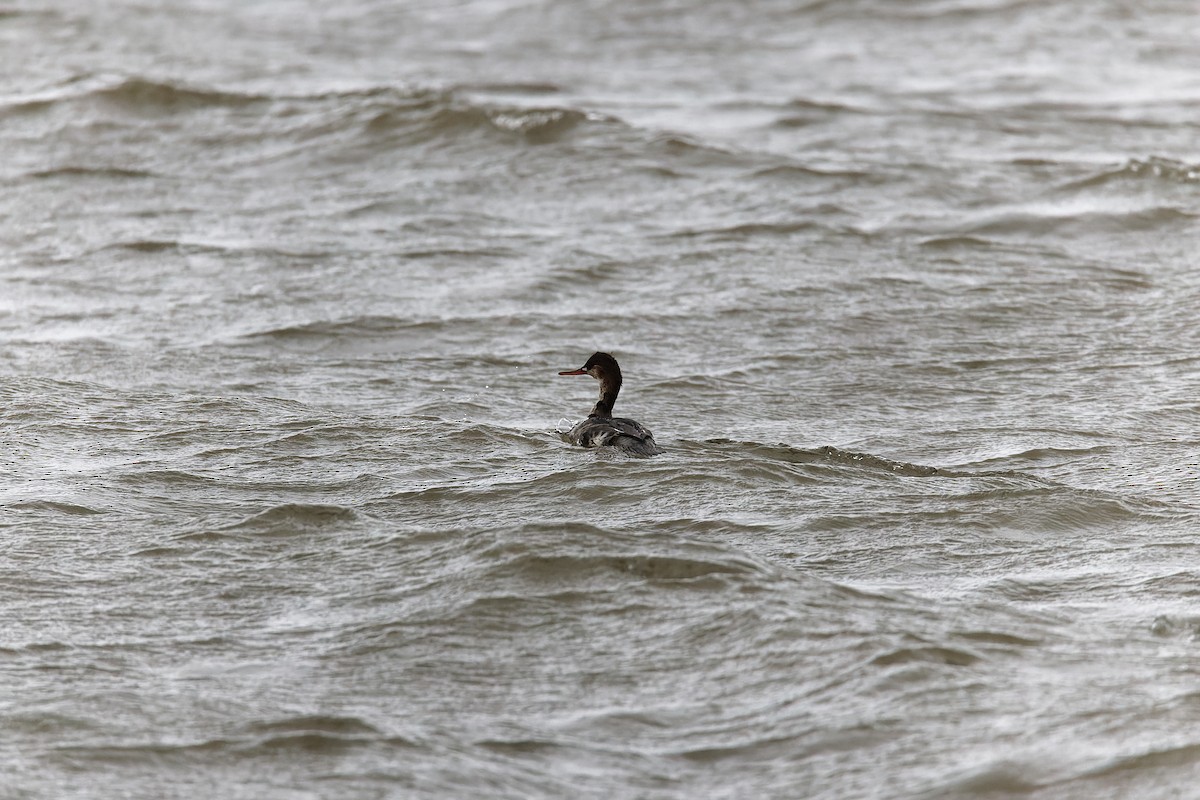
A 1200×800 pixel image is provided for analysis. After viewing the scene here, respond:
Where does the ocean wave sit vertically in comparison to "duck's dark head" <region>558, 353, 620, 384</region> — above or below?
above

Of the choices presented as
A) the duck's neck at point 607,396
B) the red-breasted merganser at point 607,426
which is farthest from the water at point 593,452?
the duck's neck at point 607,396

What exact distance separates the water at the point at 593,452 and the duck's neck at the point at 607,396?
346 millimetres

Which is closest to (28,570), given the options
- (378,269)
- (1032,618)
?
(1032,618)

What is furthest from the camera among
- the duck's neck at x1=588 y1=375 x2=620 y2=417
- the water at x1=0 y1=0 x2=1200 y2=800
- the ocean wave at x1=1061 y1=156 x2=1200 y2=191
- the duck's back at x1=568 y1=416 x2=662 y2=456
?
the ocean wave at x1=1061 y1=156 x2=1200 y2=191

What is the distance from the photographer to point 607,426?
802 cm

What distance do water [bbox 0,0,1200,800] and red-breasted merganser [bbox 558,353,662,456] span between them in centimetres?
17

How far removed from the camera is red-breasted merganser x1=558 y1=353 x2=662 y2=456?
26.1 feet

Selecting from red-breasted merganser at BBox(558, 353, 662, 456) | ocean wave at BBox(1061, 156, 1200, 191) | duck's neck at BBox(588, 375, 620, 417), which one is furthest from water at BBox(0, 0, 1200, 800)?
duck's neck at BBox(588, 375, 620, 417)

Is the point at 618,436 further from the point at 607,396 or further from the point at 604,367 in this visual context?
the point at 604,367

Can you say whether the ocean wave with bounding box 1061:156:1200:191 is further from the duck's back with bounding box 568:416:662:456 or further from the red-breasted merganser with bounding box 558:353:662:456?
the duck's back with bounding box 568:416:662:456

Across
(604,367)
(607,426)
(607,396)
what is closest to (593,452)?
(607,426)

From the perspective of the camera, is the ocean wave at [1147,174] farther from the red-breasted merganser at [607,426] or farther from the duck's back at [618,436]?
the duck's back at [618,436]

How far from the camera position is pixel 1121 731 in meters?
5.33

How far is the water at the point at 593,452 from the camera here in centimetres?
539
